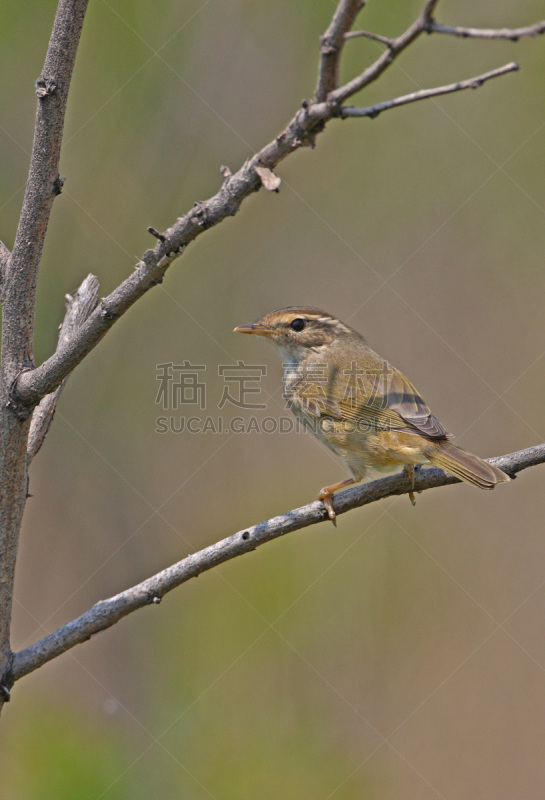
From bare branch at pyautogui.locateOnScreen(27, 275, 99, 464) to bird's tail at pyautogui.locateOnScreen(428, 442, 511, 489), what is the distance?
1.69 metres

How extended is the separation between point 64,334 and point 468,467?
1.77m

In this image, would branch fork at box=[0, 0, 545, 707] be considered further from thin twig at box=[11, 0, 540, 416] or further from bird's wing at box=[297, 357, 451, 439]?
bird's wing at box=[297, 357, 451, 439]

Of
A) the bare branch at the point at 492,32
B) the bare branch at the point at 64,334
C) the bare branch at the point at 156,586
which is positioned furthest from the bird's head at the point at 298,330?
the bare branch at the point at 492,32

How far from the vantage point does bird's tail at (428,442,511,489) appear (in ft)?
9.63

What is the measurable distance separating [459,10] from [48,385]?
4.63 meters

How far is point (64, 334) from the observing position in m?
2.61

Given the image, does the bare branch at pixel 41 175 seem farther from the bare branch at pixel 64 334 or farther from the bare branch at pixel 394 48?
the bare branch at pixel 394 48

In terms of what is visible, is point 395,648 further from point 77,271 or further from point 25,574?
point 77,271

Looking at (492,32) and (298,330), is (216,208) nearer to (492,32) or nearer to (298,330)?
(492,32)

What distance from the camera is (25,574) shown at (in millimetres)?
4594

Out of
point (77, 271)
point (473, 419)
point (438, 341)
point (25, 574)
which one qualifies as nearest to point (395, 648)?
point (473, 419)

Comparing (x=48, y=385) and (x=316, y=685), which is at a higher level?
(x=48, y=385)

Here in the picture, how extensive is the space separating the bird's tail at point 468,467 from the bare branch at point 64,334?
169 cm

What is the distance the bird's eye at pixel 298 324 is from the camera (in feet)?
13.9
